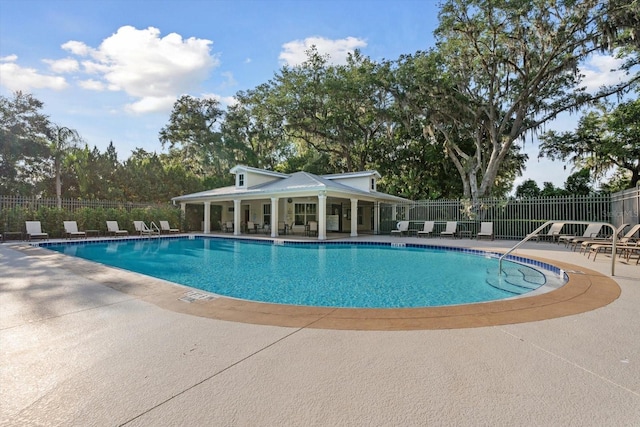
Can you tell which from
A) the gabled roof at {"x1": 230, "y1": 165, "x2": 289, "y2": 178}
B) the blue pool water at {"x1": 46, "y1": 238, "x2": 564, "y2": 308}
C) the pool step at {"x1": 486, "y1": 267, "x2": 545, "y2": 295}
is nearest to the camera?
the blue pool water at {"x1": 46, "y1": 238, "x2": 564, "y2": 308}

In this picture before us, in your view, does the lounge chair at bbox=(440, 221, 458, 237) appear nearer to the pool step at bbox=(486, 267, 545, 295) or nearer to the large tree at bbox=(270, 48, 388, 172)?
the pool step at bbox=(486, 267, 545, 295)

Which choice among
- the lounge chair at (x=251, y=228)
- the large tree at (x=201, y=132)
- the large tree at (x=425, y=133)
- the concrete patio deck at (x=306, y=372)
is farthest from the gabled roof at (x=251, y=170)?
the concrete patio deck at (x=306, y=372)

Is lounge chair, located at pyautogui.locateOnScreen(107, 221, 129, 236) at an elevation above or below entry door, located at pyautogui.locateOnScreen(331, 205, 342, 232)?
below

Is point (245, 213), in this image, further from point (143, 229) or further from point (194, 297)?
point (194, 297)

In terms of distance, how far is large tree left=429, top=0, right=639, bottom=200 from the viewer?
15.9m

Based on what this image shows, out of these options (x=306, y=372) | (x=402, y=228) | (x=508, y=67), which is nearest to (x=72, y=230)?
(x=402, y=228)

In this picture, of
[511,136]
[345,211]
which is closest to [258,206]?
[345,211]

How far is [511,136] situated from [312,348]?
2059 cm

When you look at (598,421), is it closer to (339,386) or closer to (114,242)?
(339,386)

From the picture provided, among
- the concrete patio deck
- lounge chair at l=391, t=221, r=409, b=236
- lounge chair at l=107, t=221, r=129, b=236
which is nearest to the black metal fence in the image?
lounge chair at l=391, t=221, r=409, b=236

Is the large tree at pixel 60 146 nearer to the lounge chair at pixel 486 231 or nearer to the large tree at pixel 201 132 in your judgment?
the large tree at pixel 201 132

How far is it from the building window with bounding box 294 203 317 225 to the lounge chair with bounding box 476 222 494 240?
974 cm

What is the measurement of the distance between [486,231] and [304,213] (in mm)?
10773

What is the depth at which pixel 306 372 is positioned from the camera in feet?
8.13
